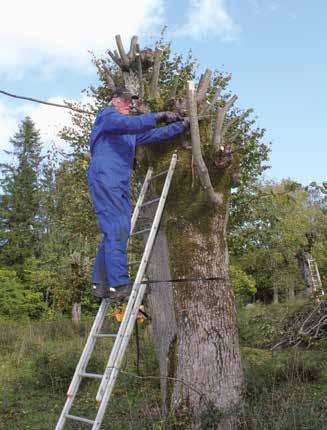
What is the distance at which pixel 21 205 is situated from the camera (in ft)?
138

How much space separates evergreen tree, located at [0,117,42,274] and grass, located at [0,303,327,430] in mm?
25372

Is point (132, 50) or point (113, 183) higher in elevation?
point (132, 50)

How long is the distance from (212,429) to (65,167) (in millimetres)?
14961

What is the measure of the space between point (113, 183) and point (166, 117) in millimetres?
778

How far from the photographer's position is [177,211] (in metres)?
4.93

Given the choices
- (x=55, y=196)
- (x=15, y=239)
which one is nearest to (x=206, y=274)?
(x=55, y=196)

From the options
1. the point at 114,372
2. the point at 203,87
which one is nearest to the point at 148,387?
the point at 114,372

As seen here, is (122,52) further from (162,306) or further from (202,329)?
(202,329)

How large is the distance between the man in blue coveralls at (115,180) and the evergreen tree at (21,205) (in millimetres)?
32246

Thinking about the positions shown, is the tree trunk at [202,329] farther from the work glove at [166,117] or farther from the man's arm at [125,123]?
the man's arm at [125,123]

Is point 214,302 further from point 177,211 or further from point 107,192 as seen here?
point 107,192

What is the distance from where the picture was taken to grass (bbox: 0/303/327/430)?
4.84m

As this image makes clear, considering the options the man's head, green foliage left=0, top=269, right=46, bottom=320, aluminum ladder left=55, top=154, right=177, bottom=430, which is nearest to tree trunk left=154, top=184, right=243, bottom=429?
aluminum ladder left=55, top=154, right=177, bottom=430

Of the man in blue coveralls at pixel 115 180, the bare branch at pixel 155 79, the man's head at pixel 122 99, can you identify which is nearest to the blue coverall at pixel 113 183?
the man in blue coveralls at pixel 115 180
